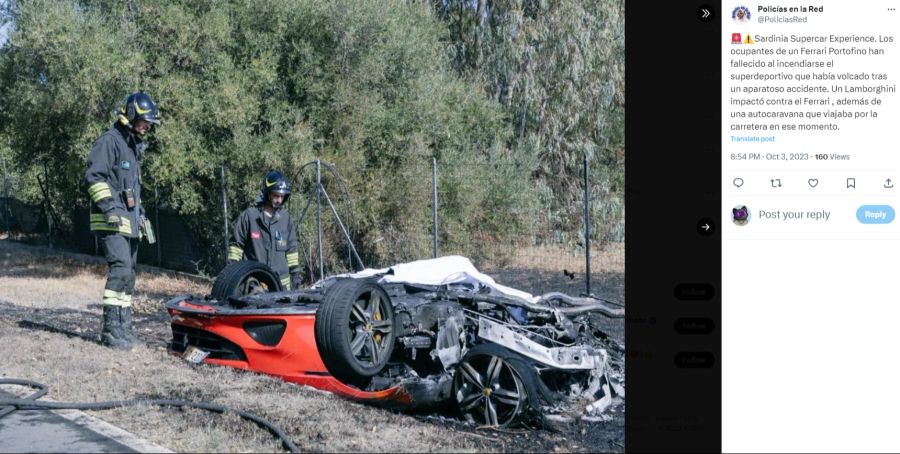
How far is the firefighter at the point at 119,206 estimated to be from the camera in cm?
816

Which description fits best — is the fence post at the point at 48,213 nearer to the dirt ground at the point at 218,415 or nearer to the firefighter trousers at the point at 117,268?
the dirt ground at the point at 218,415

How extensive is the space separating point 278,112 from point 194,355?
9.28 metres

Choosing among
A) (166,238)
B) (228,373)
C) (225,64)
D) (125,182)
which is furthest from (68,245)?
(228,373)

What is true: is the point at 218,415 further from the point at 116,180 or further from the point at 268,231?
the point at 268,231

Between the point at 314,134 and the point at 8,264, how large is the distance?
8409 mm

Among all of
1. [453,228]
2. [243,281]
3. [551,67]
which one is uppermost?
[551,67]

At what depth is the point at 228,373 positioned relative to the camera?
23.6 ft

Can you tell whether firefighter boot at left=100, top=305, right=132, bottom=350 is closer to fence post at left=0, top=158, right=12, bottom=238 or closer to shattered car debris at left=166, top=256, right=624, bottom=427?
shattered car debris at left=166, top=256, right=624, bottom=427

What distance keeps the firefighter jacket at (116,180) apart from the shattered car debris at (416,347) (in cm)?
96

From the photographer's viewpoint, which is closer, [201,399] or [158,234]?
[201,399]

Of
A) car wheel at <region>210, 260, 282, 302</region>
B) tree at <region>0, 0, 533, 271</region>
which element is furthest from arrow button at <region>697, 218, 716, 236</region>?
tree at <region>0, 0, 533, 271</region>

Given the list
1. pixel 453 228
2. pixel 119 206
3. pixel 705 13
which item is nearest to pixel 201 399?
pixel 119 206
